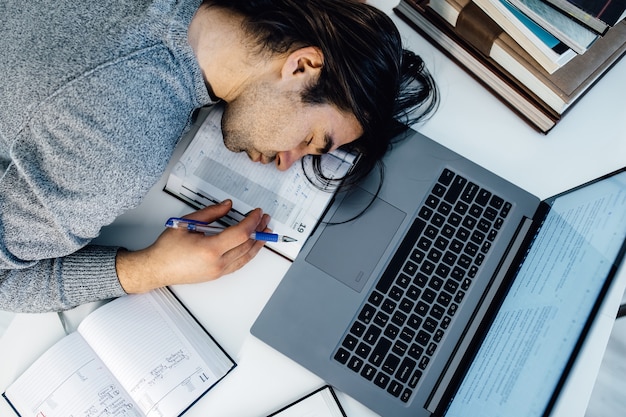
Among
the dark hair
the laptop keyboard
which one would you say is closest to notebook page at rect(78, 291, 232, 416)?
the laptop keyboard

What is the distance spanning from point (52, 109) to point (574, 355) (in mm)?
857

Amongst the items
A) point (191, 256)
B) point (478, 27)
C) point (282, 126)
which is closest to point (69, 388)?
point (191, 256)

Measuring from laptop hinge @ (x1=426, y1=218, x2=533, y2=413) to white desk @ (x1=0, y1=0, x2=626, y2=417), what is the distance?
0.11 meters

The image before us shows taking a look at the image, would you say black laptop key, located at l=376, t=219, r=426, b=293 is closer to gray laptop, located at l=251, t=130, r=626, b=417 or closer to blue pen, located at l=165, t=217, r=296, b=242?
gray laptop, located at l=251, t=130, r=626, b=417

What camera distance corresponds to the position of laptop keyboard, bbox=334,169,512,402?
2.89 ft

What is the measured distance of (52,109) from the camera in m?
0.77

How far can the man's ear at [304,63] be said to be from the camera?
84 centimetres

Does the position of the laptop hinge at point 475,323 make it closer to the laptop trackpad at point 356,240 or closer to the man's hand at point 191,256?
the laptop trackpad at point 356,240

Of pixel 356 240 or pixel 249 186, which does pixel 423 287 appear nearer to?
pixel 356 240

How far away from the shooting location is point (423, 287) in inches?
36.0

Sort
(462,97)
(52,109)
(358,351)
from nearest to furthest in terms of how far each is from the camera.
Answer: (52,109), (358,351), (462,97)

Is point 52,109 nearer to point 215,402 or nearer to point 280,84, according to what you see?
point 280,84

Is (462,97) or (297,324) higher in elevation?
(462,97)

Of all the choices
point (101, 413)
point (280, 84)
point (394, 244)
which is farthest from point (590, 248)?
point (101, 413)
